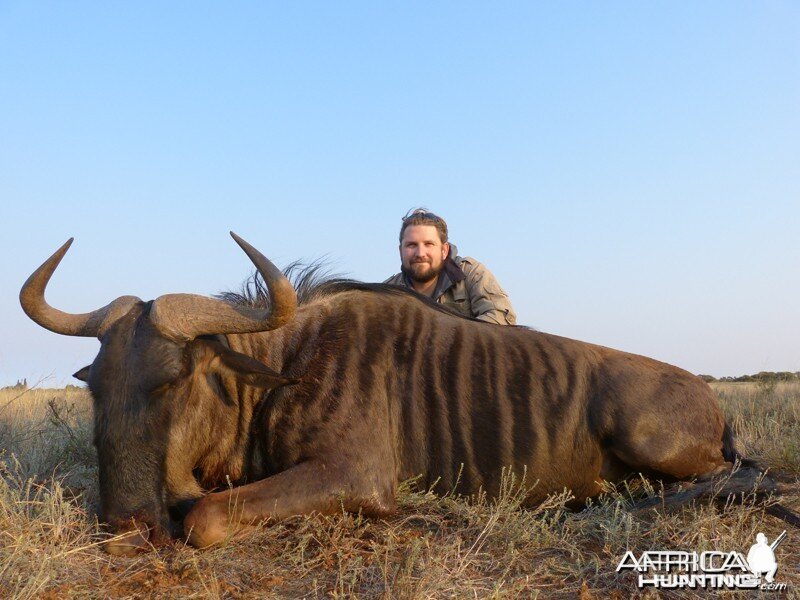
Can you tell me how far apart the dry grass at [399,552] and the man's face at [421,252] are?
2799mm

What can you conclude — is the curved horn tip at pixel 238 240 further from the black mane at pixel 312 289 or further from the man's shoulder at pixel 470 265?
the man's shoulder at pixel 470 265

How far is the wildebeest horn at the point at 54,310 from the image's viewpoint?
3.90 m

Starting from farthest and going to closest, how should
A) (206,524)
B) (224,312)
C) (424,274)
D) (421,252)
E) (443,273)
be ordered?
1. (443,273)
2. (424,274)
3. (421,252)
4. (224,312)
5. (206,524)

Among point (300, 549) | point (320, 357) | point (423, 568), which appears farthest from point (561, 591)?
point (320, 357)

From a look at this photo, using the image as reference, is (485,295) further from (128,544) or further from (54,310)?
(128,544)

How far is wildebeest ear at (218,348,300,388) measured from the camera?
3.70 meters

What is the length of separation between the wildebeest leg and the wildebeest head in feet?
0.73

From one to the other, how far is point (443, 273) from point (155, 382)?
381 centimetres

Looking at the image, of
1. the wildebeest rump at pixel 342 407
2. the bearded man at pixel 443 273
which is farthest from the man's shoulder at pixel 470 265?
the wildebeest rump at pixel 342 407

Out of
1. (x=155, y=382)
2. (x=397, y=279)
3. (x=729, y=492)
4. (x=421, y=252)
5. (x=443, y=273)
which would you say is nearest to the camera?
(x=155, y=382)

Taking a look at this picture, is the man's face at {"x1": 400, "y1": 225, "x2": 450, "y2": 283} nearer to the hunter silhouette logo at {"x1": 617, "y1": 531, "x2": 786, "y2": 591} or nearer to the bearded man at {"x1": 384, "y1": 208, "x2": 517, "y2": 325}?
the bearded man at {"x1": 384, "y1": 208, "x2": 517, "y2": 325}

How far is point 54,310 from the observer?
4.07 meters

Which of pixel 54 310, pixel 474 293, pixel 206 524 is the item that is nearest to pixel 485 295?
pixel 474 293

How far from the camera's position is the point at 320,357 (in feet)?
13.3
